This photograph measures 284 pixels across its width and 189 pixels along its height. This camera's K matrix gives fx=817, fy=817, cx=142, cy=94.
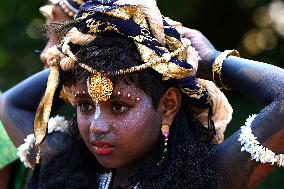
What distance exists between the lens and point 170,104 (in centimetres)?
339

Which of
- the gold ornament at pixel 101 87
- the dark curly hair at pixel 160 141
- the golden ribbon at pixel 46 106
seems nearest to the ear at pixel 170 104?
the dark curly hair at pixel 160 141

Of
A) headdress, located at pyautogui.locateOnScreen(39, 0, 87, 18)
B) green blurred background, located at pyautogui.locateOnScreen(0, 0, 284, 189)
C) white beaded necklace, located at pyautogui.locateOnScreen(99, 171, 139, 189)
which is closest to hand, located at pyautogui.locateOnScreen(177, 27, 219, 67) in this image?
white beaded necklace, located at pyautogui.locateOnScreen(99, 171, 139, 189)

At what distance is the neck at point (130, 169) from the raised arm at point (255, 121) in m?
0.27

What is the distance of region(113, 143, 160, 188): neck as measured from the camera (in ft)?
11.2

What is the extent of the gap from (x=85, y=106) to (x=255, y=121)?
689 mm

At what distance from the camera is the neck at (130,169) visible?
3.41 metres

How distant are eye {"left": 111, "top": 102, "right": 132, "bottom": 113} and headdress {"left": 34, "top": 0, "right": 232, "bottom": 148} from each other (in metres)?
0.06

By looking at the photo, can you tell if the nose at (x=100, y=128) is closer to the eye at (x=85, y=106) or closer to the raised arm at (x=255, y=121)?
the eye at (x=85, y=106)

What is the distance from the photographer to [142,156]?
3.39m

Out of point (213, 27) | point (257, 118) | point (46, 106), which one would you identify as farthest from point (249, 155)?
point (213, 27)

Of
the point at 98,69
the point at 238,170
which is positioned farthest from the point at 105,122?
the point at 238,170

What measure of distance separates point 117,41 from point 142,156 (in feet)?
1.63

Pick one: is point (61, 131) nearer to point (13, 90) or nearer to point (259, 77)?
point (13, 90)

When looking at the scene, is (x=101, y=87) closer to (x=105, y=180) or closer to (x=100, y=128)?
(x=100, y=128)
